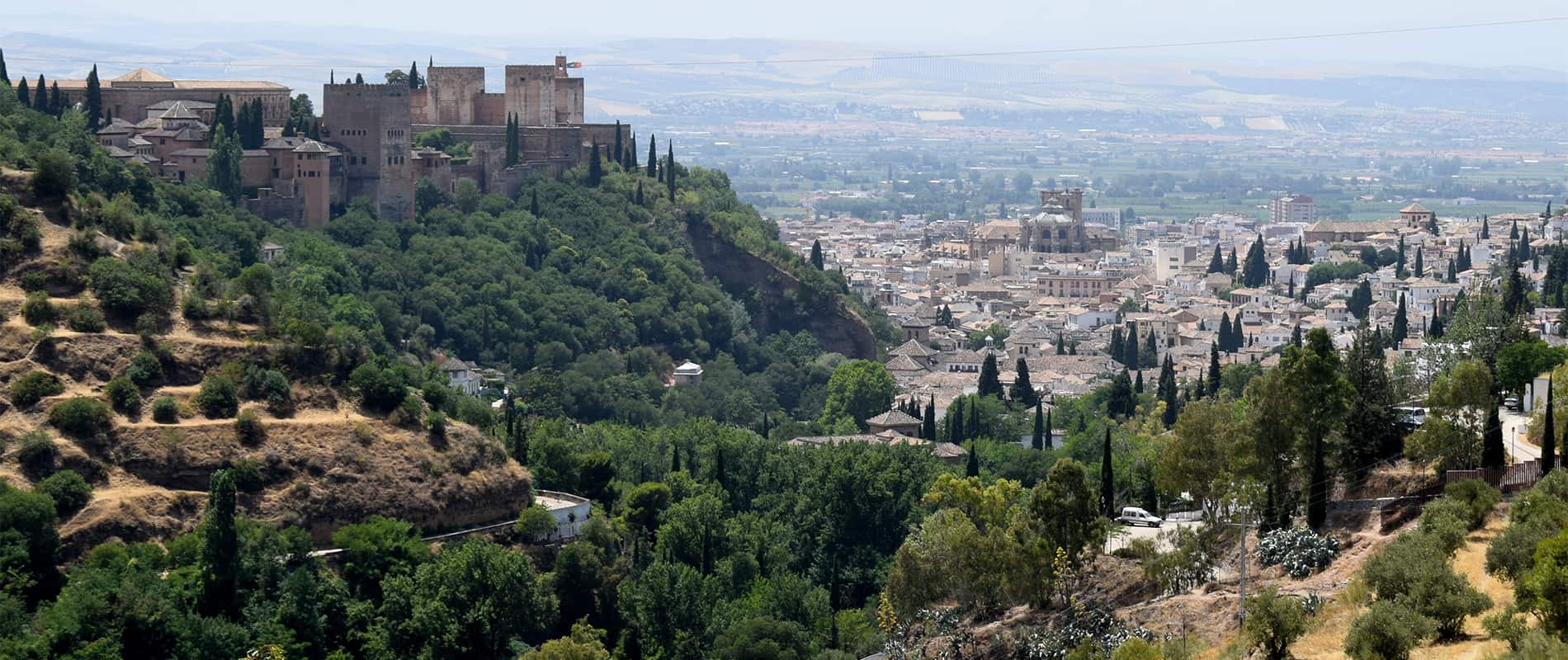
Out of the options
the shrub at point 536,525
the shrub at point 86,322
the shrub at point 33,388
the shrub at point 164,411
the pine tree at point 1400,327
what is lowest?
the shrub at point 536,525

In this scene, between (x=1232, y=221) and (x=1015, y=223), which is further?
(x=1232, y=221)

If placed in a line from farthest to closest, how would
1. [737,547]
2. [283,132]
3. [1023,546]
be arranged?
[283,132] < [737,547] < [1023,546]

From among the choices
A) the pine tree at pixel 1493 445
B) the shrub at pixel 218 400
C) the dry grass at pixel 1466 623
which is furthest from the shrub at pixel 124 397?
the pine tree at pixel 1493 445

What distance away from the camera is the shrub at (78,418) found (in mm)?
47594

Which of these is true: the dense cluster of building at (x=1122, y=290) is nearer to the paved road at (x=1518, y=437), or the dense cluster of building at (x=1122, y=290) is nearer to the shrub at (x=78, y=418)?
the paved road at (x=1518, y=437)

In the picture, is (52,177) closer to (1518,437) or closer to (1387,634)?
(1518,437)

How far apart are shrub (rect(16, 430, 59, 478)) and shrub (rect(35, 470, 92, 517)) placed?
436 mm

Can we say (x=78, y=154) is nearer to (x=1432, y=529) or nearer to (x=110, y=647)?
(x=110, y=647)

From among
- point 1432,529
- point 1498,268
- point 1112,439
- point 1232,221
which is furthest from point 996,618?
point 1232,221

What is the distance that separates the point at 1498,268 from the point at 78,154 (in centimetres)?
4734

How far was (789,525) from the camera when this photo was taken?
5625cm

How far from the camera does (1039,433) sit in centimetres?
7169

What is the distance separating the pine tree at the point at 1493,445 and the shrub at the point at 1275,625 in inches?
248

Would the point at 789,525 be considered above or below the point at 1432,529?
below
